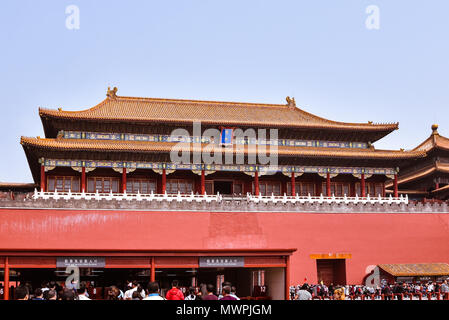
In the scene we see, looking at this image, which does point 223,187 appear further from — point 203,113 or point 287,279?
point 287,279

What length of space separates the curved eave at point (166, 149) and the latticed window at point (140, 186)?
2.08 meters

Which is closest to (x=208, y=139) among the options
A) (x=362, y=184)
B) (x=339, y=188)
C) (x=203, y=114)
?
(x=203, y=114)

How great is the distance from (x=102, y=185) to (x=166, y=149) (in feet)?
13.2

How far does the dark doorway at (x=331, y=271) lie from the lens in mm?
27688

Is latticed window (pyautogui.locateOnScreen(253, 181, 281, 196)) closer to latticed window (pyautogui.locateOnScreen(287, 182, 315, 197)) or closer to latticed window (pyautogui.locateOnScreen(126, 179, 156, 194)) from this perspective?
latticed window (pyautogui.locateOnScreen(287, 182, 315, 197))

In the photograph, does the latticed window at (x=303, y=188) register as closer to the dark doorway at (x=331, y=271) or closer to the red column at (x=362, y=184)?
the red column at (x=362, y=184)

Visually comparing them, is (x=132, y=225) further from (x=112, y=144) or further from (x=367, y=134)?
(x=367, y=134)

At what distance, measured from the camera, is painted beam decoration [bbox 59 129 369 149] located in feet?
105

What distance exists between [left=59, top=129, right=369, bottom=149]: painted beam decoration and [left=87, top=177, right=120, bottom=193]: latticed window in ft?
7.31

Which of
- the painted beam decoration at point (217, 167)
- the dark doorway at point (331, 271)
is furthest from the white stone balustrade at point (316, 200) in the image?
the dark doorway at point (331, 271)

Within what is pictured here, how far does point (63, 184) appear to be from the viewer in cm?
3094

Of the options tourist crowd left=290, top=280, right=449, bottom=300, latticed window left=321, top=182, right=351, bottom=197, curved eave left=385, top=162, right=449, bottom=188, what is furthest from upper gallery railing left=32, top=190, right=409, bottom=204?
curved eave left=385, top=162, right=449, bottom=188

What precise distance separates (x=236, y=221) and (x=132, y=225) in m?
4.83
